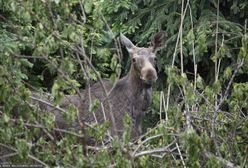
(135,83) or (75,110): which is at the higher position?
(75,110)

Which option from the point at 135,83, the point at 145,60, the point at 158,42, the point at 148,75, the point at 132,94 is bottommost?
the point at 132,94

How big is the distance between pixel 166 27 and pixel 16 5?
6740 mm

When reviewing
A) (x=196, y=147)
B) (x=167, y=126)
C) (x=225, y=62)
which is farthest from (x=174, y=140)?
(x=225, y=62)

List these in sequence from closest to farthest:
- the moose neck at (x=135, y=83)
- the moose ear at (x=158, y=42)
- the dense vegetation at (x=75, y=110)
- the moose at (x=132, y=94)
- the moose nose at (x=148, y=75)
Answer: the dense vegetation at (x=75, y=110)
the moose nose at (x=148, y=75)
the moose at (x=132, y=94)
the moose ear at (x=158, y=42)
the moose neck at (x=135, y=83)

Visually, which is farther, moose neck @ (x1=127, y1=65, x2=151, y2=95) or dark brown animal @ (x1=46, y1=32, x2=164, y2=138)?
moose neck @ (x1=127, y1=65, x2=151, y2=95)

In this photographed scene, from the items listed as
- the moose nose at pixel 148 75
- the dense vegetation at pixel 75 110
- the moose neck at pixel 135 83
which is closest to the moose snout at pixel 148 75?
the moose nose at pixel 148 75

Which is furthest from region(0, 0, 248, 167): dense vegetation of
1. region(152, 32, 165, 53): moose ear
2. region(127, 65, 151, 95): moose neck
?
region(127, 65, 151, 95): moose neck

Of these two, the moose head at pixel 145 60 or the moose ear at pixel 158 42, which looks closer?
the moose head at pixel 145 60

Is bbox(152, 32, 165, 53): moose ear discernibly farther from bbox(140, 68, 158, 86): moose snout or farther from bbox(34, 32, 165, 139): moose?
bbox(140, 68, 158, 86): moose snout

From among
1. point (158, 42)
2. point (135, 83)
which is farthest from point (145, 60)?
point (135, 83)

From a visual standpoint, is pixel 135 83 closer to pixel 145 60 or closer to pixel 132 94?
pixel 132 94

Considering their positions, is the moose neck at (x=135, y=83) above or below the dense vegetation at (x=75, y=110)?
below

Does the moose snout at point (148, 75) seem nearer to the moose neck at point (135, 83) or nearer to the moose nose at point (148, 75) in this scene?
the moose nose at point (148, 75)

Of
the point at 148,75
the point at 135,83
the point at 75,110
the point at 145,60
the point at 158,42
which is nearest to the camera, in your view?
the point at 75,110
